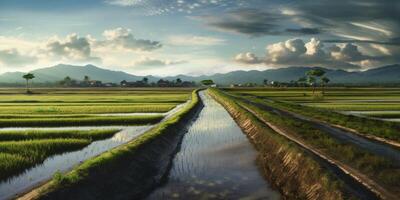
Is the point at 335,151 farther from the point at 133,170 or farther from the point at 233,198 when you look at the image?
the point at 133,170

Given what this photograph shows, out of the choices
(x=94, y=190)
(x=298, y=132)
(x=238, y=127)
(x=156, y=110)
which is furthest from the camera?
(x=156, y=110)

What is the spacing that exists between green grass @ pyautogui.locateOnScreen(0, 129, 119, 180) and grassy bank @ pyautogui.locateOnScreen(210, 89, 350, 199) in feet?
31.4

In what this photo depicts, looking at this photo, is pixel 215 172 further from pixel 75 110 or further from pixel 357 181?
pixel 75 110

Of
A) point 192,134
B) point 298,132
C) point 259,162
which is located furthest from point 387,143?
point 192,134

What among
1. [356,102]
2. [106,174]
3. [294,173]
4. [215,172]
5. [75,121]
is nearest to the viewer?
[106,174]

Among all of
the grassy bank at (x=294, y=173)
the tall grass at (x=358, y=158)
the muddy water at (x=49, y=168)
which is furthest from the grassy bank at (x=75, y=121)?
the tall grass at (x=358, y=158)

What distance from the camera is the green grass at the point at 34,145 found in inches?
607

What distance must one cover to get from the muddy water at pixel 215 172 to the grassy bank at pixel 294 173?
523 mm

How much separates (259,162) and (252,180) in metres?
3.56

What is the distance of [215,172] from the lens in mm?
15766

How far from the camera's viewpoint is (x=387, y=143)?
1978cm

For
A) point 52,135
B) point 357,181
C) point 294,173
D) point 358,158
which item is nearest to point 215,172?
point 294,173

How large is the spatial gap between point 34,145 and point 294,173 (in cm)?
1284

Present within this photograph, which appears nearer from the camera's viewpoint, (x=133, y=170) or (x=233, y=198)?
(x=233, y=198)
